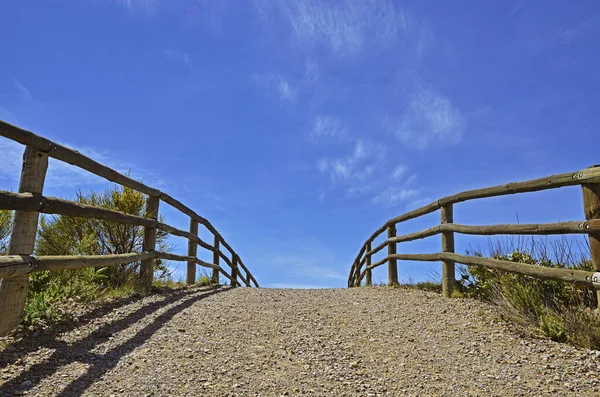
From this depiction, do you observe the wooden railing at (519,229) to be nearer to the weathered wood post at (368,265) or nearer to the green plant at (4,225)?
the weathered wood post at (368,265)

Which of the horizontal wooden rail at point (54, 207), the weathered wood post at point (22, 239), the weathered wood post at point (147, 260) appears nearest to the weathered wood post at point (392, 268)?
the weathered wood post at point (147, 260)

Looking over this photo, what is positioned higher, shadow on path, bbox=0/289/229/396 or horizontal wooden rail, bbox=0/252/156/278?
horizontal wooden rail, bbox=0/252/156/278

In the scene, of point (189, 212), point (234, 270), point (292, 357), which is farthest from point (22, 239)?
point (234, 270)

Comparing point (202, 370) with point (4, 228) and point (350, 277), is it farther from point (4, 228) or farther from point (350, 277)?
point (350, 277)

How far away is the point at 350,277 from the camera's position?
17438 mm

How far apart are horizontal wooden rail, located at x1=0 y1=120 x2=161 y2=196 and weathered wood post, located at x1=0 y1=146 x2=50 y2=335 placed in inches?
4.5

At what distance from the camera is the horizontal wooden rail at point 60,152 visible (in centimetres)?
465

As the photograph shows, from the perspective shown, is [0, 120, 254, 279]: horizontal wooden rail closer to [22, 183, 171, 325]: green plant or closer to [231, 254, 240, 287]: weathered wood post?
[22, 183, 171, 325]: green plant

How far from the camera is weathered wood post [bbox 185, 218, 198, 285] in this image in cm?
1062

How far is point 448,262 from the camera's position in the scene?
7609mm

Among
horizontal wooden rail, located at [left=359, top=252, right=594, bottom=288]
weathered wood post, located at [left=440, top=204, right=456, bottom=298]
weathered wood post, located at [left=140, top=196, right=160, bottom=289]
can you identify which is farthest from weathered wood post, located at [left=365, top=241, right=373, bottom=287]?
weathered wood post, located at [left=140, top=196, right=160, bottom=289]

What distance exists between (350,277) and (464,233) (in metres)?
10.6

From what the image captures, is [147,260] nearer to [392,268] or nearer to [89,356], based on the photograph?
[89,356]

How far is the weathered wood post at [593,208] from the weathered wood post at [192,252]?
8153 mm
